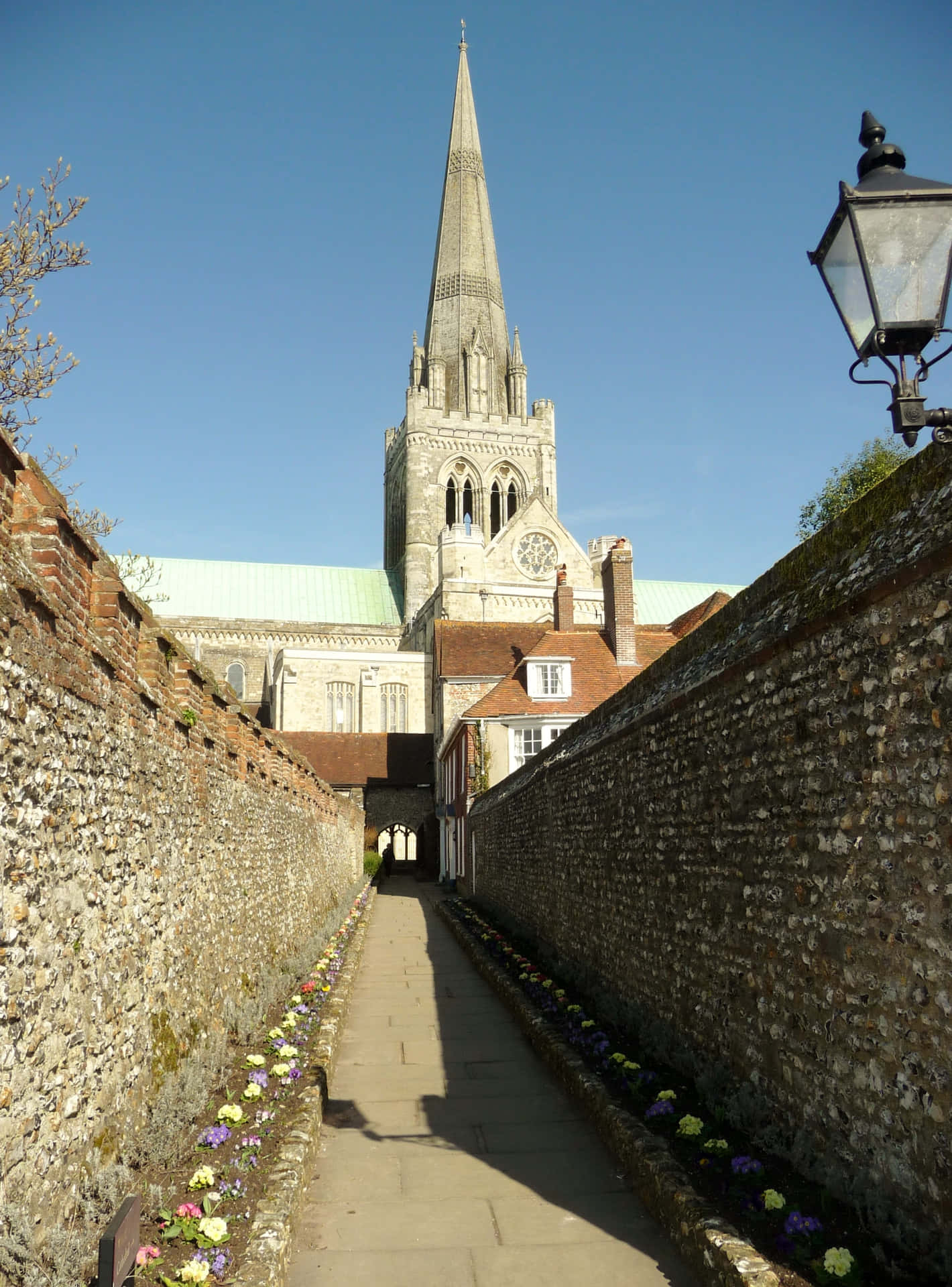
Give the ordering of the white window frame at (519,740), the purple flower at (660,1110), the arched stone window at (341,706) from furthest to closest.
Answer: the arched stone window at (341,706) → the white window frame at (519,740) → the purple flower at (660,1110)

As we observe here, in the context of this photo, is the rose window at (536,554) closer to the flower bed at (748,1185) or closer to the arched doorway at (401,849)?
the arched doorway at (401,849)

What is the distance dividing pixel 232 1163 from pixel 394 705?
47218 millimetres

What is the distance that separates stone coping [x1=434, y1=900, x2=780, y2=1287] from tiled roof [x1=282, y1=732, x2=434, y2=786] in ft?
104

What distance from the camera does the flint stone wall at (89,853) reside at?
3773 mm

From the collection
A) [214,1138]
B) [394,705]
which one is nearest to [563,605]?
[394,705]

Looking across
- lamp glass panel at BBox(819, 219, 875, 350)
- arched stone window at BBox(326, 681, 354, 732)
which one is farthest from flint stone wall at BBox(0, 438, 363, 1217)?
arched stone window at BBox(326, 681, 354, 732)

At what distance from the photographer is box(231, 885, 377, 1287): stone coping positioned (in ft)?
14.2

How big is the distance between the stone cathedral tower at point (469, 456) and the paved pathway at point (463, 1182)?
143ft

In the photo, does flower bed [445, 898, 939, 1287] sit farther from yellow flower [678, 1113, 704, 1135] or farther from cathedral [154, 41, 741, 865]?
cathedral [154, 41, 741, 865]

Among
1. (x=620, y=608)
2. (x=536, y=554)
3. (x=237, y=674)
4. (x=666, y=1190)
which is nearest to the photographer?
(x=666, y=1190)

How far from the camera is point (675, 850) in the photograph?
7.39 m

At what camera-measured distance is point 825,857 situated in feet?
15.8

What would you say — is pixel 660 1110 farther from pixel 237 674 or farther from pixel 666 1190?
pixel 237 674

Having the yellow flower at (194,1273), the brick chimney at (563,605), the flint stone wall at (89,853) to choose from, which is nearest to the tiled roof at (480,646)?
the brick chimney at (563,605)
